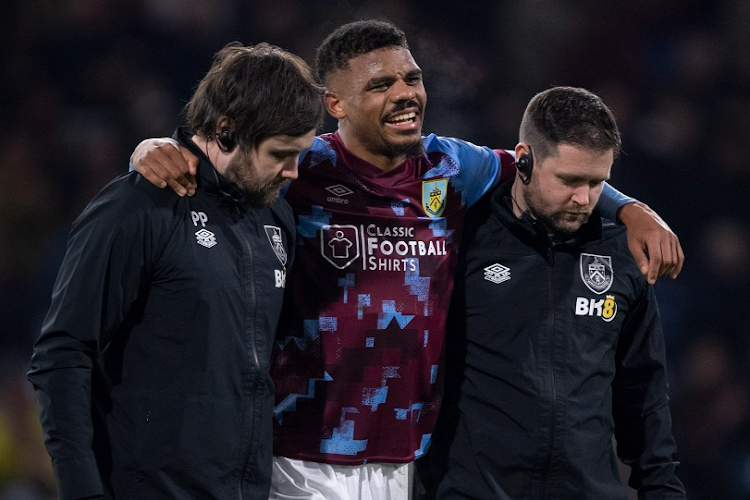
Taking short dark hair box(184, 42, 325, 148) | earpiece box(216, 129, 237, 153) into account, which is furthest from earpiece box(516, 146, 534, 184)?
earpiece box(216, 129, 237, 153)

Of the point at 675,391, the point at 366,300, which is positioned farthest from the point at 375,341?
the point at 675,391

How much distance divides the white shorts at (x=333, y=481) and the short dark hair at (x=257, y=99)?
0.99 meters

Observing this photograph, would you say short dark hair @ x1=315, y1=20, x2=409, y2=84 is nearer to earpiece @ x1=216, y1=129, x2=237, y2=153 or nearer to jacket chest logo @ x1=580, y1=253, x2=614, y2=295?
earpiece @ x1=216, y1=129, x2=237, y2=153

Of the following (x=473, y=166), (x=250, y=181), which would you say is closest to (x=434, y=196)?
(x=473, y=166)

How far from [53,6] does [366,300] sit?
3726 mm

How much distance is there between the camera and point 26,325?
5.13 m

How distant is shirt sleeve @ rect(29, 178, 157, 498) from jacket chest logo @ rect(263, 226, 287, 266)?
388mm

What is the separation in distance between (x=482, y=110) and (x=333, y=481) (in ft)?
12.1

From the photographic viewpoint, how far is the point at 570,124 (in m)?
3.20

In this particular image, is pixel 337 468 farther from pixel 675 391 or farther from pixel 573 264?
pixel 675 391

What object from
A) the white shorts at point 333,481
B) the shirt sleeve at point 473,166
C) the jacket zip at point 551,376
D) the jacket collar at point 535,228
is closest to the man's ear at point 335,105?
the shirt sleeve at point 473,166

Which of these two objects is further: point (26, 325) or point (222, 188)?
point (26, 325)

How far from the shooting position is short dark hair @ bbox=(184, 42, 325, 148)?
8.79 ft

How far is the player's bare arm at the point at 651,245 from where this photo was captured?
310 cm
